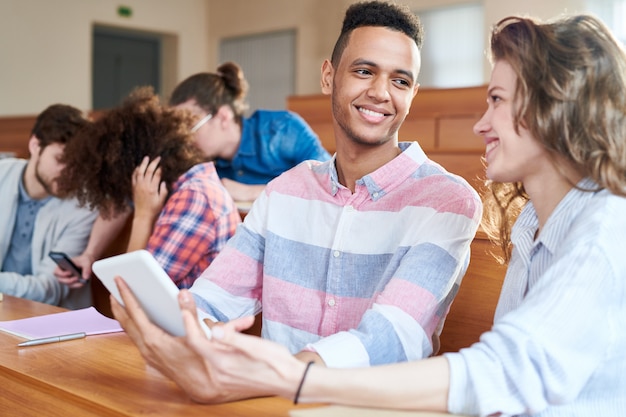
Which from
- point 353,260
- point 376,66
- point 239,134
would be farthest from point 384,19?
point 239,134

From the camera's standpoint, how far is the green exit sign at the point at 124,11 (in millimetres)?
8906

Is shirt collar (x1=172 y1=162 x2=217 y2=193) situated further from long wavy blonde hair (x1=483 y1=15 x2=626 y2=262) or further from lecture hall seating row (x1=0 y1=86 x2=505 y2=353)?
long wavy blonde hair (x1=483 y1=15 x2=626 y2=262)

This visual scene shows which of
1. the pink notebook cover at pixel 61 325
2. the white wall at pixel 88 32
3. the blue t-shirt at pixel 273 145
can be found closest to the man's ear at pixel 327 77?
the pink notebook cover at pixel 61 325

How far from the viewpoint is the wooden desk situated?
1.12 m

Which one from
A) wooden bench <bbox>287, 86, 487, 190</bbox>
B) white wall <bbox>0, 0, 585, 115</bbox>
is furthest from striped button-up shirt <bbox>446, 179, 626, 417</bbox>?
white wall <bbox>0, 0, 585, 115</bbox>

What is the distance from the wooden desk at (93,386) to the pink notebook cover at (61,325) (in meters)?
0.04

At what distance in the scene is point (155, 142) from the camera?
2311 mm

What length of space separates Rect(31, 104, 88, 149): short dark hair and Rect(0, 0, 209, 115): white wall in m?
6.00

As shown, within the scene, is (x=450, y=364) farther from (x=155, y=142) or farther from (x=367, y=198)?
(x=155, y=142)

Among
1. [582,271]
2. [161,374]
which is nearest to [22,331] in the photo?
[161,374]

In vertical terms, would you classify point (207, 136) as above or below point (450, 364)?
above

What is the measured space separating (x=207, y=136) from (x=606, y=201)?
2196mm

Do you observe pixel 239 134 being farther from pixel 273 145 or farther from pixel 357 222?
pixel 357 222

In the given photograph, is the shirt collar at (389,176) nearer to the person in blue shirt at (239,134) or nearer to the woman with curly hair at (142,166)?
the woman with curly hair at (142,166)
